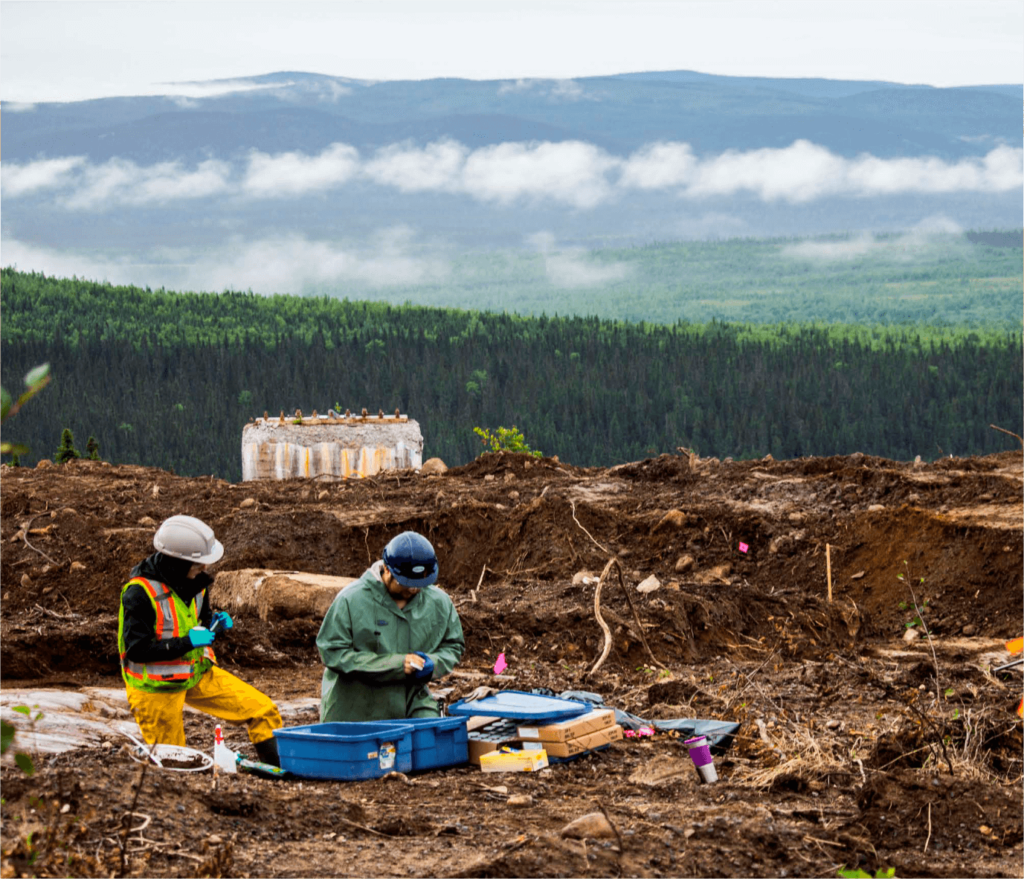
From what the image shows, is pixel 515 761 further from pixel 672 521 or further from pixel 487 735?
pixel 672 521

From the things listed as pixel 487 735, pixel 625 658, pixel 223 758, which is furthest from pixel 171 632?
pixel 625 658

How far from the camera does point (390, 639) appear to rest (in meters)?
7.29

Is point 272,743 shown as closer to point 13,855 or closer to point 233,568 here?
point 13,855

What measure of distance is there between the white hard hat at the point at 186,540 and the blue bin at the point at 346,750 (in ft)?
3.29

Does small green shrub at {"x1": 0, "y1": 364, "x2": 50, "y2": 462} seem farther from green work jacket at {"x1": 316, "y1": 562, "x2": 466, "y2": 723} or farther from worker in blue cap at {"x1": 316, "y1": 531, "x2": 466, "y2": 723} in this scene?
green work jacket at {"x1": 316, "y1": 562, "x2": 466, "y2": 723}

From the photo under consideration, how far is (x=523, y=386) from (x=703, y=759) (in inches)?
3809

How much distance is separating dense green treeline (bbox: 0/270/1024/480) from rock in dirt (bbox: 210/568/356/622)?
69.9 m

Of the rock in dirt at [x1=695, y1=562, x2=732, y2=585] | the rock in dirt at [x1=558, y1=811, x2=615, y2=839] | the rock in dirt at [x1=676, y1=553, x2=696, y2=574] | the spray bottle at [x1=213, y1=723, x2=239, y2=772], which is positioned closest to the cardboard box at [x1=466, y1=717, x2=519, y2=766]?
the spray bottle at [x1=213, y1=723, x2=239, y2=772]

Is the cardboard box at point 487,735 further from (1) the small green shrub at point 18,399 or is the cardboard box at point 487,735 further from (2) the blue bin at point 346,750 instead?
(1) the small green shrub at point 18,399

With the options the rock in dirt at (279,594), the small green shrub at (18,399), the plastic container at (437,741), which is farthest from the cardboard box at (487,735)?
the rock in dirt at (279,594)

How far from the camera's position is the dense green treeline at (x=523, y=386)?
90375 mm

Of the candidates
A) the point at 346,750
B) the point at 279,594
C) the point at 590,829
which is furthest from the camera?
the point at 279,594

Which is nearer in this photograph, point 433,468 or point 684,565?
point 684,565

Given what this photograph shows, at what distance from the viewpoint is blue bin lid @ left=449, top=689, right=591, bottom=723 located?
7375 mm
